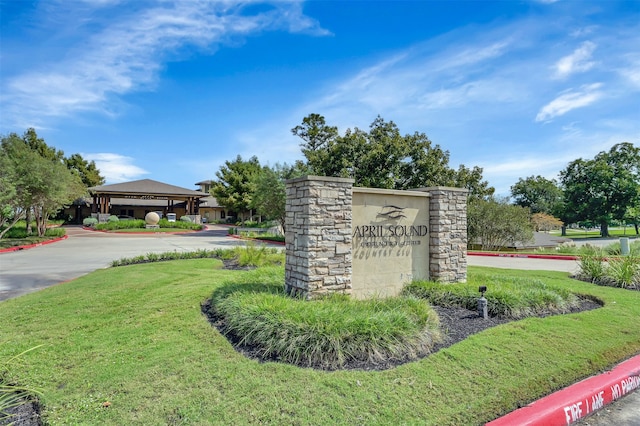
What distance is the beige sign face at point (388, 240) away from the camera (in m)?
6.72

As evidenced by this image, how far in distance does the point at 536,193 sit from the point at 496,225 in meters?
49.0

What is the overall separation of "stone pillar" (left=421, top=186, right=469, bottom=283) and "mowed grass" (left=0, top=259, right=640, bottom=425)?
2144 millimetres

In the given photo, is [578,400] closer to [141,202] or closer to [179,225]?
[179,225]

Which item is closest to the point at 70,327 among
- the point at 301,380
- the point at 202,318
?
the point at 202,318

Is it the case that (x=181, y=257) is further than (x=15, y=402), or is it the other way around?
(x=181, y=257)

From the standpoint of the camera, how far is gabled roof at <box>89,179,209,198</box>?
3716cm

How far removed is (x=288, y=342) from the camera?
4.29m

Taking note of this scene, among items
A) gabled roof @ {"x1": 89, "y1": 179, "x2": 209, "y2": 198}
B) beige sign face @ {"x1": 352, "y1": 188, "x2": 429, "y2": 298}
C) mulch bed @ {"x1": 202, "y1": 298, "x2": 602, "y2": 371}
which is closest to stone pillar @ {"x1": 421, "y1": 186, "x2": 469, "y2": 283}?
beige sign face @ {"x1": 352, "y1": 188, "x2": 429, "y2": 298}

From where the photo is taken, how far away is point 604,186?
1631 inches

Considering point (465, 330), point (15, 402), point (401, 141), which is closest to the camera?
point (15, 402)

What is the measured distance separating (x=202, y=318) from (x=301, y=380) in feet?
8.76

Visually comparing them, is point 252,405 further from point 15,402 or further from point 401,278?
point 401,278

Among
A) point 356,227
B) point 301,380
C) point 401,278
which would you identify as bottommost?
point 301,380

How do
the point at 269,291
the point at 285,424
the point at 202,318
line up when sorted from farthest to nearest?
the point at 269,291 < the point at 202,318 < the point at 285,424
